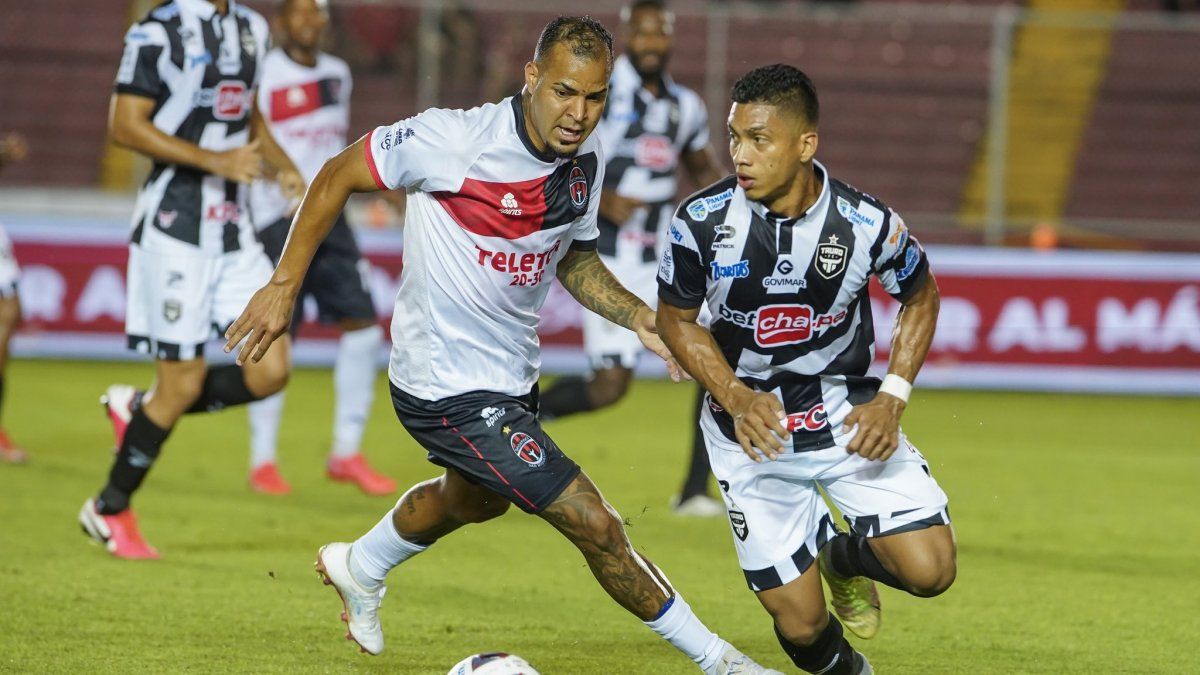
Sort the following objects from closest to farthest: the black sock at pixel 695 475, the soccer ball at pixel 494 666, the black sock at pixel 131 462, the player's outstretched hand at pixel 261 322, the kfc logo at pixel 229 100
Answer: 1. the soccer ball at pixel 494 666
2. the player's outstretched hand at pixel 261 322
3. the black sock at pixel 131 462
4. the kfc logo at pixel 229 100
5. the black sock at pixel 695 475

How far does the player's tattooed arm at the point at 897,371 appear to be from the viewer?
15.8 ft

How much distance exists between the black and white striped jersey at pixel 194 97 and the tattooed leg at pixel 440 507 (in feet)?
7.65

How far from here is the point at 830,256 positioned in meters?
4.93

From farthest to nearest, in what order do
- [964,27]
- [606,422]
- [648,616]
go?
[964,27]
[606,422]
[648,616]

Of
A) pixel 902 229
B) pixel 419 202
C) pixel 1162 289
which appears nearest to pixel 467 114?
pixel 419 202

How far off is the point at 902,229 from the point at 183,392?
11.6 feet

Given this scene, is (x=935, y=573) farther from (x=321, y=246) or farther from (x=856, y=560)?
(x=321, y=246)

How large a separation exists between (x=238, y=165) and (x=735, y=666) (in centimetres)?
333

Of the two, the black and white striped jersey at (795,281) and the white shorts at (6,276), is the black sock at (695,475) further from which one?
the white shorts at (6,276)

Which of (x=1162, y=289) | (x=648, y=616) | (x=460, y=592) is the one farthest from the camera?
(x=1162, y=289)

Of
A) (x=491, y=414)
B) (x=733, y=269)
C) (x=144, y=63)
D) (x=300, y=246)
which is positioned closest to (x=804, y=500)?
(x=733, y=269)

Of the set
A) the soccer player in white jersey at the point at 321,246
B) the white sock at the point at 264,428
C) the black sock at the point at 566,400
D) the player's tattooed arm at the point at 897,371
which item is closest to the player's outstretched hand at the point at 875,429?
the player's tattooed arm at the point at 897,371

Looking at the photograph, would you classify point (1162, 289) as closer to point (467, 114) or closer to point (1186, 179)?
point (1186, 179)

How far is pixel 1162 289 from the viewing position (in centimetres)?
1336
